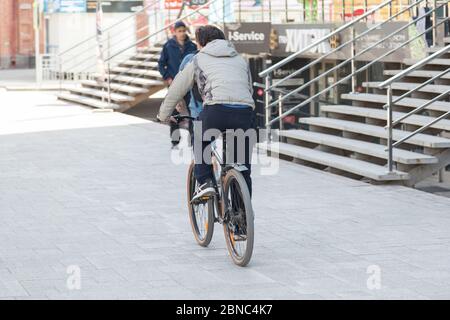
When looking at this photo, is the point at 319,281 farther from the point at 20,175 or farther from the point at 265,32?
the point at 265,32

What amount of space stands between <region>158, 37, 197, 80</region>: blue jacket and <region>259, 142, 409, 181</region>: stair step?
1.83 m

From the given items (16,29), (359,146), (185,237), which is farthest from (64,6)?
(185,237)

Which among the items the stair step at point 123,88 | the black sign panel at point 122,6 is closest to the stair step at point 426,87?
the stair step at point 123,88

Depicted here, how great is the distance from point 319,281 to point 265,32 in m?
14.9

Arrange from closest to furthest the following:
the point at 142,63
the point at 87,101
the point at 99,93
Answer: the point at 87,101
the point at 99,93
the point at 142,63

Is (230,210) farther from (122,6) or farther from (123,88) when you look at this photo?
(122,6)

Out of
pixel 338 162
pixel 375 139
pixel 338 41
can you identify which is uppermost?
pixel 338 41

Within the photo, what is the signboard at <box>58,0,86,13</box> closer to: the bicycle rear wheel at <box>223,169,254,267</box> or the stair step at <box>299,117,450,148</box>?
the stair step at <box>299,117,450,148</box>

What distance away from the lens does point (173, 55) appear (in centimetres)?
1714

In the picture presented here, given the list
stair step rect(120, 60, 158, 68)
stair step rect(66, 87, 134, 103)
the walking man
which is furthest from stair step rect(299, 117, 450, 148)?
stair step rect(120, 60, 158, 68)

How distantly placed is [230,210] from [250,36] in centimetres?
1420

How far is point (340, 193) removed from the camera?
12.4m

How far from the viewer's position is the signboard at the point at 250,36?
892 inches

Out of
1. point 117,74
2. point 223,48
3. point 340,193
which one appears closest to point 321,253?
point 223,48
